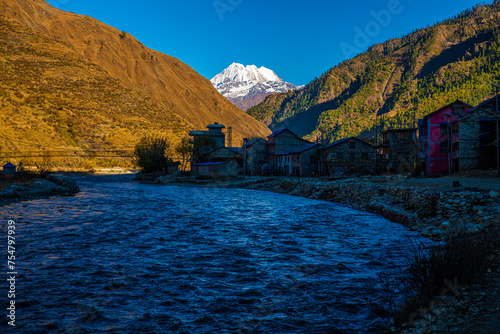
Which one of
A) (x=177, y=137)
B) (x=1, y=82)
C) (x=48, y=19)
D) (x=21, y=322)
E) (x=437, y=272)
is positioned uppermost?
(x=48, y=19)

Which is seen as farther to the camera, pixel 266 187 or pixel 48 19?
pixel 48 19

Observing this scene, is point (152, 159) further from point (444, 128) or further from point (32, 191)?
point (444, 128)

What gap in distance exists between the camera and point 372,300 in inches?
368

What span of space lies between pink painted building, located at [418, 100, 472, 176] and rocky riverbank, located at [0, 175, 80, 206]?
4864 cm

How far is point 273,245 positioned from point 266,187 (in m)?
36.7

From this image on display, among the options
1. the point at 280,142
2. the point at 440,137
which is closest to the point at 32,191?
the point at 280,142

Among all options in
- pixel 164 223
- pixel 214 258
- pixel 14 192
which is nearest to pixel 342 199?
pixel 164 223

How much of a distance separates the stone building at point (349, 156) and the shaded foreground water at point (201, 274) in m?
37.4

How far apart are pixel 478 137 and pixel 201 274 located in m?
43.1

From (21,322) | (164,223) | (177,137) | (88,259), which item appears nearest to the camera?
(21,322)

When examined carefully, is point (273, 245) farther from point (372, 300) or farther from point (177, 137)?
point (177, 137)

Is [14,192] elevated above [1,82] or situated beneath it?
situated beneath

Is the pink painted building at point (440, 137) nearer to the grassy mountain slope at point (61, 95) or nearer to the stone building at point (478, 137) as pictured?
the stone building at point (478, 137)

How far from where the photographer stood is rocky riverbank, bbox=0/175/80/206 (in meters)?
32.2
